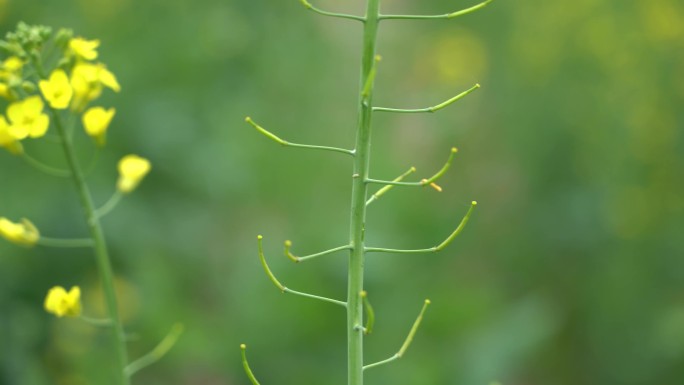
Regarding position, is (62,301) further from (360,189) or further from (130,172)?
(360,189)

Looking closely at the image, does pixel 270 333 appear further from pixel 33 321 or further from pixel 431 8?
pixel 431 8

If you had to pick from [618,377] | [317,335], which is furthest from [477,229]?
[317,335]

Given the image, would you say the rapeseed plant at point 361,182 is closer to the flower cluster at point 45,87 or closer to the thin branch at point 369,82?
the thin branch at point 369,82

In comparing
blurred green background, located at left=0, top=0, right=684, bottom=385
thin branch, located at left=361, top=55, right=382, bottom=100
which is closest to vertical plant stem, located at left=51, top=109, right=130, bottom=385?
thin branch, located at left=361, top=55, right=382, bottom=100

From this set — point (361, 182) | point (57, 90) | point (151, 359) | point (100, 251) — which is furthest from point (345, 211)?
point (361, 182)

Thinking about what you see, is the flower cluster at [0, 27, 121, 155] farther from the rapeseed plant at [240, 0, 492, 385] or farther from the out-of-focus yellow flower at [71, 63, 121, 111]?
the rapeseed plant at [240, 0, 492, 385]

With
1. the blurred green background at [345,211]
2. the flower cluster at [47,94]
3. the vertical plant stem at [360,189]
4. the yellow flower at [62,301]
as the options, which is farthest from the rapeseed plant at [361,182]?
the blurred green background at [345,211]
